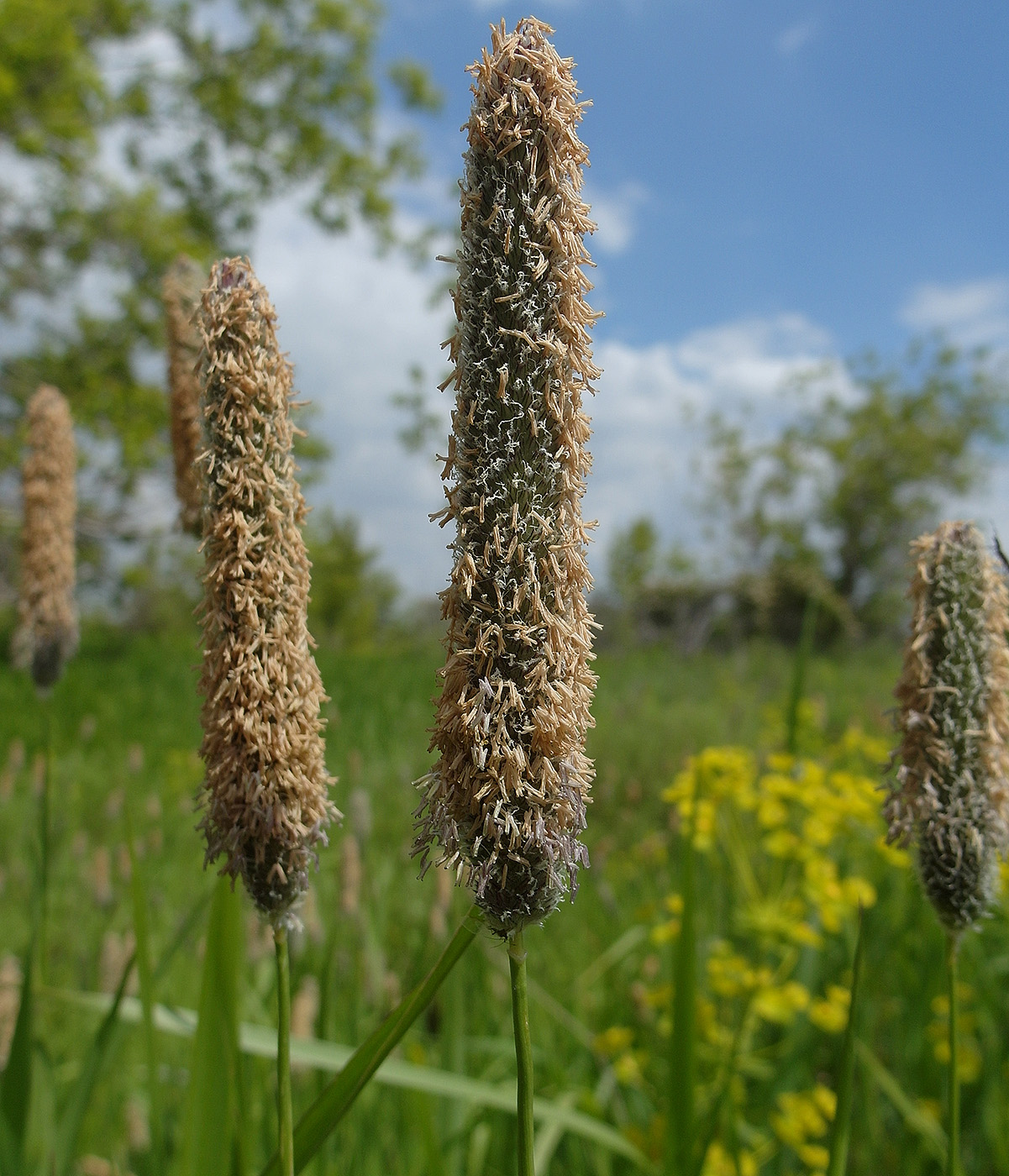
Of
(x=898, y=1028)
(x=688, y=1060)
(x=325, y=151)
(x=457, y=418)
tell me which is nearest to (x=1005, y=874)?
(x=898, y=1028)

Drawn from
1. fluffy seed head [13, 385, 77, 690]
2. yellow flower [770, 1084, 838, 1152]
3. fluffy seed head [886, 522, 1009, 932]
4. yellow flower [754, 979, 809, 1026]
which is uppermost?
fluffy seed head [13, 385, 77, 690]

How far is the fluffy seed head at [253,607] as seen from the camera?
1270 millimetres

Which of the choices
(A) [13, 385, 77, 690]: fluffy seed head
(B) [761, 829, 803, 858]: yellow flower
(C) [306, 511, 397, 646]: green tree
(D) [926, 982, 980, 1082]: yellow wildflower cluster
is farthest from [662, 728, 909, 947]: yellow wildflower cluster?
(C) [306, 511, 397, 646]: green tree

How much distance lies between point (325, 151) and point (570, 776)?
80.5ft

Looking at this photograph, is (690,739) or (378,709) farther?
(378,709)

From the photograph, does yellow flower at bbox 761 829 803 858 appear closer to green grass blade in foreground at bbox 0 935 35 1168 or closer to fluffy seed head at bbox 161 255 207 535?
fluffy seed head at bbox 161 255 207 535

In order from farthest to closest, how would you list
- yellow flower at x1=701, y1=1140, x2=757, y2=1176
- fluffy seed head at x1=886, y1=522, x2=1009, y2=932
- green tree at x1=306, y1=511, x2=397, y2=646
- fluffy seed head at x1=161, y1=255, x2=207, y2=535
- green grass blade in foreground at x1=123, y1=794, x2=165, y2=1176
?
green tree at x1=306, y1=511, x2=397, y2=646
yellow flower at x1=701, y1=1140, x2=757, y2=1176
fluffy seed head at x1=161, y1=255, x2=207, y2=535
fluffy seed head at x1=886, y1=522, x2=1009, y2=932
green grass blade in foreground at x1=123, y1=794, x2=165, y2=1176

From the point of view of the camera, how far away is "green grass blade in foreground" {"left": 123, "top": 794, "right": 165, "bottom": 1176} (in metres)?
1.47

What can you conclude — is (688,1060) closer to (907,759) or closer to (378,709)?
(907,759)

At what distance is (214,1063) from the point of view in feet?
4.84

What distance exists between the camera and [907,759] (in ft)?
5.42

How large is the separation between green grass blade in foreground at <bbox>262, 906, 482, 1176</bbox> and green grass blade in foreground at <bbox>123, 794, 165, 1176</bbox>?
1.50 feet

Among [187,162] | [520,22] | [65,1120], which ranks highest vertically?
[187,162]

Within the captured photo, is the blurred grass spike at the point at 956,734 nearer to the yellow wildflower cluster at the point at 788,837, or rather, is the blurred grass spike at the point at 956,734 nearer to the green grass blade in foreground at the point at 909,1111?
the green grass blade in foreground at the point at 909,1111
